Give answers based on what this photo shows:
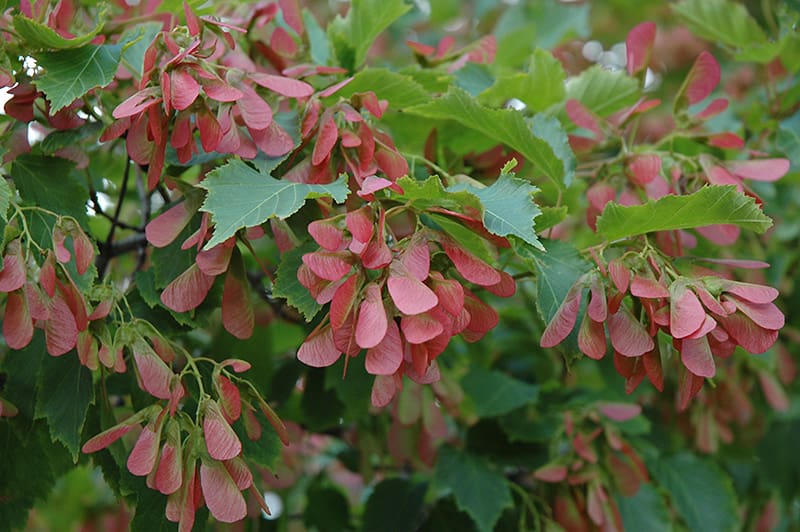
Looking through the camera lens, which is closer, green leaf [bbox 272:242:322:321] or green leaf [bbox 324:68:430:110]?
green leaf [bbox 272:242:322:321]

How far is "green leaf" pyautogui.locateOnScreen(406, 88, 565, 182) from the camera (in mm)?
854

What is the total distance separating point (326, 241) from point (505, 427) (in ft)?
1.92

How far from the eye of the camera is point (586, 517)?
1.13 metres

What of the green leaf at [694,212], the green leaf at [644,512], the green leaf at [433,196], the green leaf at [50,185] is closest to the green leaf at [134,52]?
the green leaf at [50,185]

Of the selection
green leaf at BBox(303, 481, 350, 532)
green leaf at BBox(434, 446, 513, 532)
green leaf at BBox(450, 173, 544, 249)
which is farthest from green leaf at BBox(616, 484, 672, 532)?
green leaf at BBox(450, 173, 544, 249)

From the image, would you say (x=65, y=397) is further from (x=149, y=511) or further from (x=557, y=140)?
(x=557, y=140)

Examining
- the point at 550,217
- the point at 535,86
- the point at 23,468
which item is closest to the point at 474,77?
the point at 535,86

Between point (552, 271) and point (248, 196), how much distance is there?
30cm

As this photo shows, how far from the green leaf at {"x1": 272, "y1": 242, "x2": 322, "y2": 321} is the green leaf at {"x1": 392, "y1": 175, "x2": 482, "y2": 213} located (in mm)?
109

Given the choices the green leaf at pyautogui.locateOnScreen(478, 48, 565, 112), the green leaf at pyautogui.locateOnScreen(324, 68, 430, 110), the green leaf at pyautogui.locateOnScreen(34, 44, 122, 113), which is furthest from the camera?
the green leaf at pyautogui.locateOnScreen(478, 48, 565, 112)

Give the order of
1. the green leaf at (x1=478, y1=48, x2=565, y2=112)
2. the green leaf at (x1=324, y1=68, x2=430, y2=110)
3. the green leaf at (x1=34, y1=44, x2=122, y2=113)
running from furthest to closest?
the green leaf at (x1=478, y1=48, x2=565, y2=112) < the green leaf at (x1=324, y1=68, x2=430, y2=110) < the green leaf at (x1=34, y1=44, x2=122, y2=113)

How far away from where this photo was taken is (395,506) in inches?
48.4

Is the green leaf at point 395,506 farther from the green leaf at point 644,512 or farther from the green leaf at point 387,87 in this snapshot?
the green leaf at point 387,87

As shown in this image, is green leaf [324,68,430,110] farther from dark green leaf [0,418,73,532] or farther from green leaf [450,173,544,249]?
dark green leaf [0,418,73,532]
